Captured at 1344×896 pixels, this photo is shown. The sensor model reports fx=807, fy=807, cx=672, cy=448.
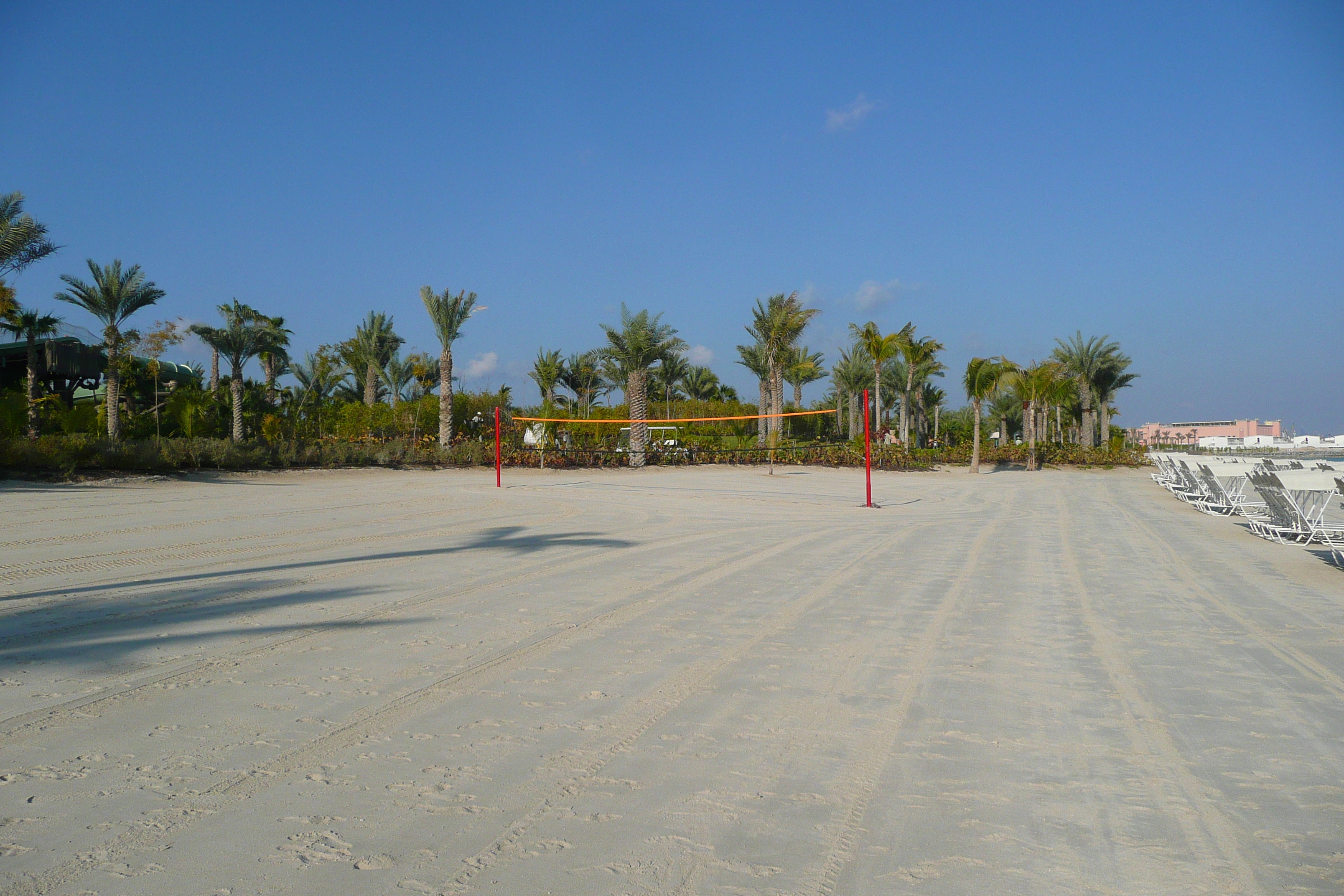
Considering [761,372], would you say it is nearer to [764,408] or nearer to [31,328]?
[764,408]

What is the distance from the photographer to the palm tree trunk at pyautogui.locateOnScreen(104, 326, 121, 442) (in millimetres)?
Answer: 24234

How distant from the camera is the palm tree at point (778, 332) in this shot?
122ft

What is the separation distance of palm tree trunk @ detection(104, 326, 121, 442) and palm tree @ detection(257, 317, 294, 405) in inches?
369

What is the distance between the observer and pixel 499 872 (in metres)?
2.34

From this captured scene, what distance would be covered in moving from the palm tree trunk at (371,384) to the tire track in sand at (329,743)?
38.1 m

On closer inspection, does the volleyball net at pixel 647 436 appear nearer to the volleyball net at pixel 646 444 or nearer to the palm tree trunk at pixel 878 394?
the volleyball net at pixel 646 444

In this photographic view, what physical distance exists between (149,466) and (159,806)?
1947 centimetres

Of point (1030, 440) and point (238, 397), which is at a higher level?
point (238, 397)

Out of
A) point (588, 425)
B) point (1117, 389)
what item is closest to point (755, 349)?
point (588, 425)

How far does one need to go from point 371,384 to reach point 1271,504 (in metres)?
39.3

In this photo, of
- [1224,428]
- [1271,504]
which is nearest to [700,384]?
[1271,504]

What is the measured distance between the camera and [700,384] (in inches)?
2242

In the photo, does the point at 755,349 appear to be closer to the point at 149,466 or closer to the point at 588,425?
the point at 588,425

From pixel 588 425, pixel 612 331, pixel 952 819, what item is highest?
pixel 612 331
